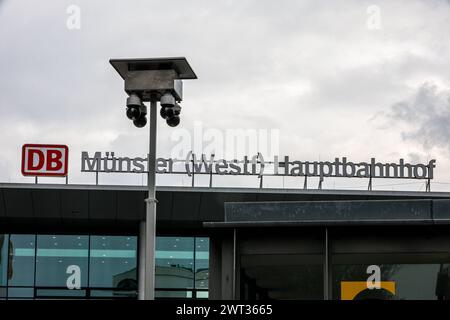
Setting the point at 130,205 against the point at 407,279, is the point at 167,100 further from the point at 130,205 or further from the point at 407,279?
the point at 130,205

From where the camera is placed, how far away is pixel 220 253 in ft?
59.2

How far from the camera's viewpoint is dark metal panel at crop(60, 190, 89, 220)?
122 feet

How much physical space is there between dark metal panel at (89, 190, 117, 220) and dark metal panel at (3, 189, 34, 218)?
8.10 ft

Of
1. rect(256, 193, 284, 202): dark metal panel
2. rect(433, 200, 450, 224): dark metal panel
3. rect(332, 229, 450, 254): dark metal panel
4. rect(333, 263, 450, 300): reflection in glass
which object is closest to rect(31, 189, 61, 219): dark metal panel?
rect(256, 193, 284, 202): dark metal panel

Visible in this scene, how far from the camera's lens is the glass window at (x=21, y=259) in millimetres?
40469

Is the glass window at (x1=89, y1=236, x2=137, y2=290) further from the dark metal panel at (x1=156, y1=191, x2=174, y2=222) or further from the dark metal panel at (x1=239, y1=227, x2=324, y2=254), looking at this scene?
the dark metal panel at (x1=239, y1=227, x2=324, y2=254)

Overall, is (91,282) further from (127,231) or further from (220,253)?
(220,253)

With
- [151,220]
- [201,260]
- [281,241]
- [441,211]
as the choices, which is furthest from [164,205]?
[441,211]

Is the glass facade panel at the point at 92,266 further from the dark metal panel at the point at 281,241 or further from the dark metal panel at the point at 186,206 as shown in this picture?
the dark metal panel at the point at 281,241

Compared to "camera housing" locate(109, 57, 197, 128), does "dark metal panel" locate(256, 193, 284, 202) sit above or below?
above

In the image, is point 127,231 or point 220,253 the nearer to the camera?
point 220,253

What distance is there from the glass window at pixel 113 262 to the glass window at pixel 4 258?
12.1ft

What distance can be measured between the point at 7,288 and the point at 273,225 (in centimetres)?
2542
